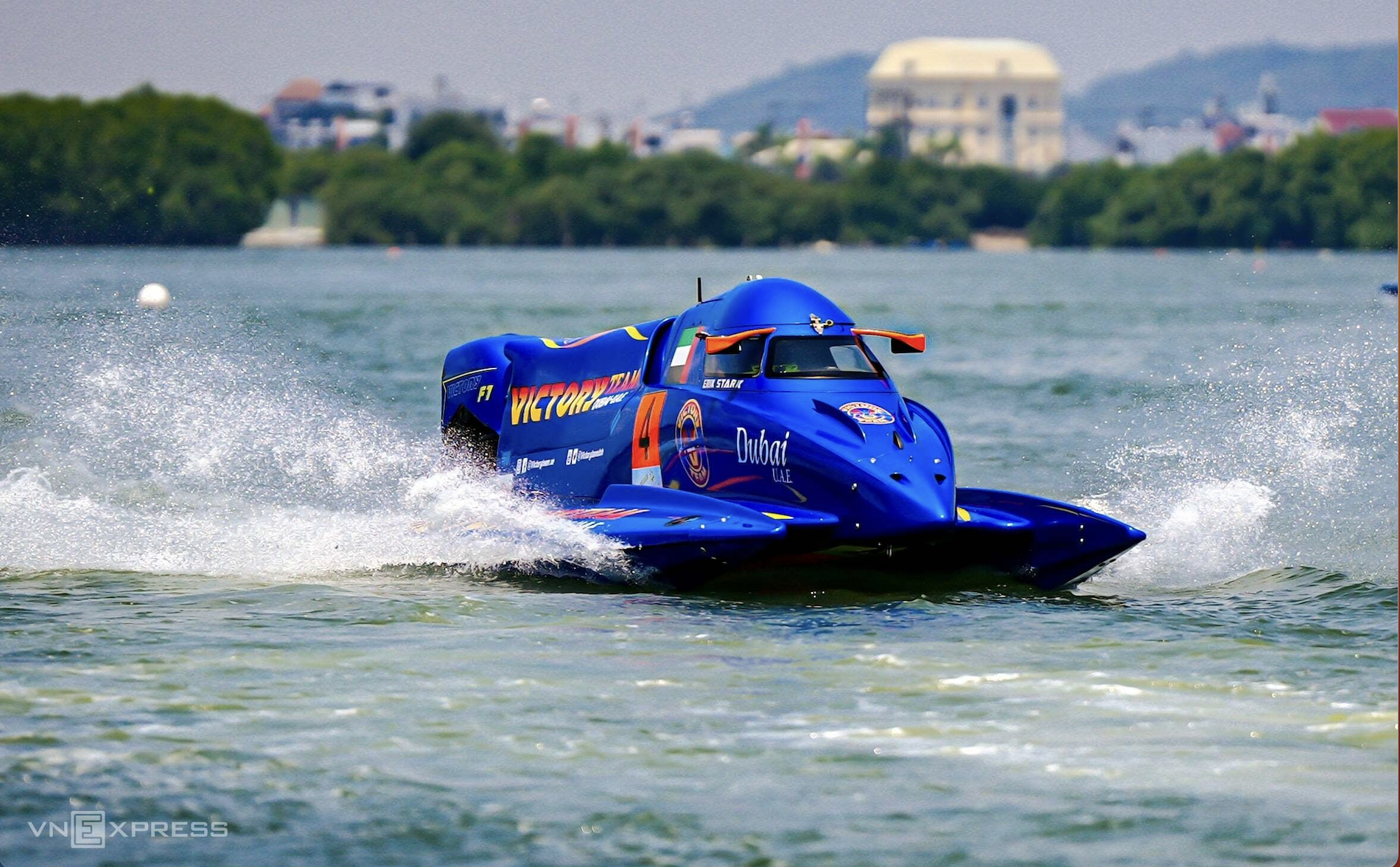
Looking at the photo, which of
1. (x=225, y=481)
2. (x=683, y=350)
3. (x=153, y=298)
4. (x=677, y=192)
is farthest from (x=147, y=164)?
(x=683, y=350)

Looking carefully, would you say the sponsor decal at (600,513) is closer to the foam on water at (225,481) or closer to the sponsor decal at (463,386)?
the foam on water at (225,481)

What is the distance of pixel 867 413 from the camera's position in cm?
1304

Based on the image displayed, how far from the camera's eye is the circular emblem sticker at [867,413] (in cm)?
1296

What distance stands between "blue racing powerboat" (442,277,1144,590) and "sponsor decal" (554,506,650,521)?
32 millimetres

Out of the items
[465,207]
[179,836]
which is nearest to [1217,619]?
[179,836]

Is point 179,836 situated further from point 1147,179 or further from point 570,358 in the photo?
point 1147,179

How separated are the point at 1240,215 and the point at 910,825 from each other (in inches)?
5110

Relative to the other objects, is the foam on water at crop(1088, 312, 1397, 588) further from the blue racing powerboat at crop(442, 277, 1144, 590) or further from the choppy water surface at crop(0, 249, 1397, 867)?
the blue racing powerboat at crop(442, 277, 1144, 590)

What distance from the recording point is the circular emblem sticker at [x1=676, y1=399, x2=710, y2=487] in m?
13.5

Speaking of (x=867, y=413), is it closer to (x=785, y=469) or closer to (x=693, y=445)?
(x=785, y=469)

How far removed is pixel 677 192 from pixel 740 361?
13400cm

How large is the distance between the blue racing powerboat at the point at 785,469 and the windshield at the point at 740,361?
0.01 m

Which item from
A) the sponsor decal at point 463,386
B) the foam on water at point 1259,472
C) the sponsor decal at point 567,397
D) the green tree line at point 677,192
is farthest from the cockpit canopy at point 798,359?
the green tree line at point 677,192

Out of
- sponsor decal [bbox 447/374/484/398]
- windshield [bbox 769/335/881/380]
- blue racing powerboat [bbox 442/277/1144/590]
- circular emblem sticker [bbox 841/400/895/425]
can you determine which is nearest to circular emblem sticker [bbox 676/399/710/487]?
blue racing powerboat [bbox 442/277/1144/590]
